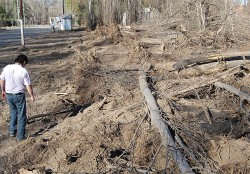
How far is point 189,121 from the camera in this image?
21.5 feet

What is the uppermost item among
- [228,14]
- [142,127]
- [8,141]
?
[228,14]

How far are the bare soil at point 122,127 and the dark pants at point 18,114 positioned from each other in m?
0.20

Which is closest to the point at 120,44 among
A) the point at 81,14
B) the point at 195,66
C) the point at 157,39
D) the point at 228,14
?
the point at 157,39

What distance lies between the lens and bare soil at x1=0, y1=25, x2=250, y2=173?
216 inches

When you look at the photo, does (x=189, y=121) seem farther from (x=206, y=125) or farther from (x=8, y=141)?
(x=8, y=141)

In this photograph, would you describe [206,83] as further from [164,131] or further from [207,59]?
[164,131]

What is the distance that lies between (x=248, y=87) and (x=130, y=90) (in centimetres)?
252

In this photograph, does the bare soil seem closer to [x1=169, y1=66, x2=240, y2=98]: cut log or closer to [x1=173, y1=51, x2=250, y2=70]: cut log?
[x1=169, y1=66, x2=240, y2=98]: cut log

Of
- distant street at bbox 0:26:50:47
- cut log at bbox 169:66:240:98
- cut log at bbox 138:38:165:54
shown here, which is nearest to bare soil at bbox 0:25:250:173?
cut log at bbox 169:66:240:98

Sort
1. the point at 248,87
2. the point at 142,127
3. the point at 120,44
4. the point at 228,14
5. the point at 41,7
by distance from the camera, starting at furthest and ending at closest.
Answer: the point at 41,7
the point at 120,44
the point at 228,14
the point at 248,87
the point at 142,127

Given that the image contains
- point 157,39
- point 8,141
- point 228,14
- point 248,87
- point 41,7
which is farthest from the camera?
point 41,7

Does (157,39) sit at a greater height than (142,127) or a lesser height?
greater

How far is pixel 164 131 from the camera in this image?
5.79 metres

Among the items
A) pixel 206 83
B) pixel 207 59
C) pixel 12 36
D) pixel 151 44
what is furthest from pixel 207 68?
pixel 12 36
